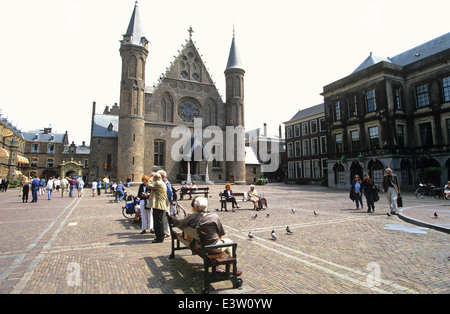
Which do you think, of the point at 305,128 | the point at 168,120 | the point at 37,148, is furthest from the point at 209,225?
the point at 37,148

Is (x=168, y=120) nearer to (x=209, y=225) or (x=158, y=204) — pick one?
(x=158, y=204)

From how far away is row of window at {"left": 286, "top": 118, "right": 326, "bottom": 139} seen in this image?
4375cm

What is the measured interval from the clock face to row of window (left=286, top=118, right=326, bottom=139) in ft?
63.4

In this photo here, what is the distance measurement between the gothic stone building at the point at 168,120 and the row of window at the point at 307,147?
12.7 m

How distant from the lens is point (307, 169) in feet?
150

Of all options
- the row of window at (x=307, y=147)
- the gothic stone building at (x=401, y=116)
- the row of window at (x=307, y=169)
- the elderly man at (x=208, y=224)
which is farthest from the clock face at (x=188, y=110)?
the elderly man at (x=208, y=224)

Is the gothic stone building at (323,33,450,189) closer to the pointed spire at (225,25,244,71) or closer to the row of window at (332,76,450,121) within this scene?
the row of window at (332,76,450,121)

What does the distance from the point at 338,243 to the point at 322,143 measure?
39216 mm
